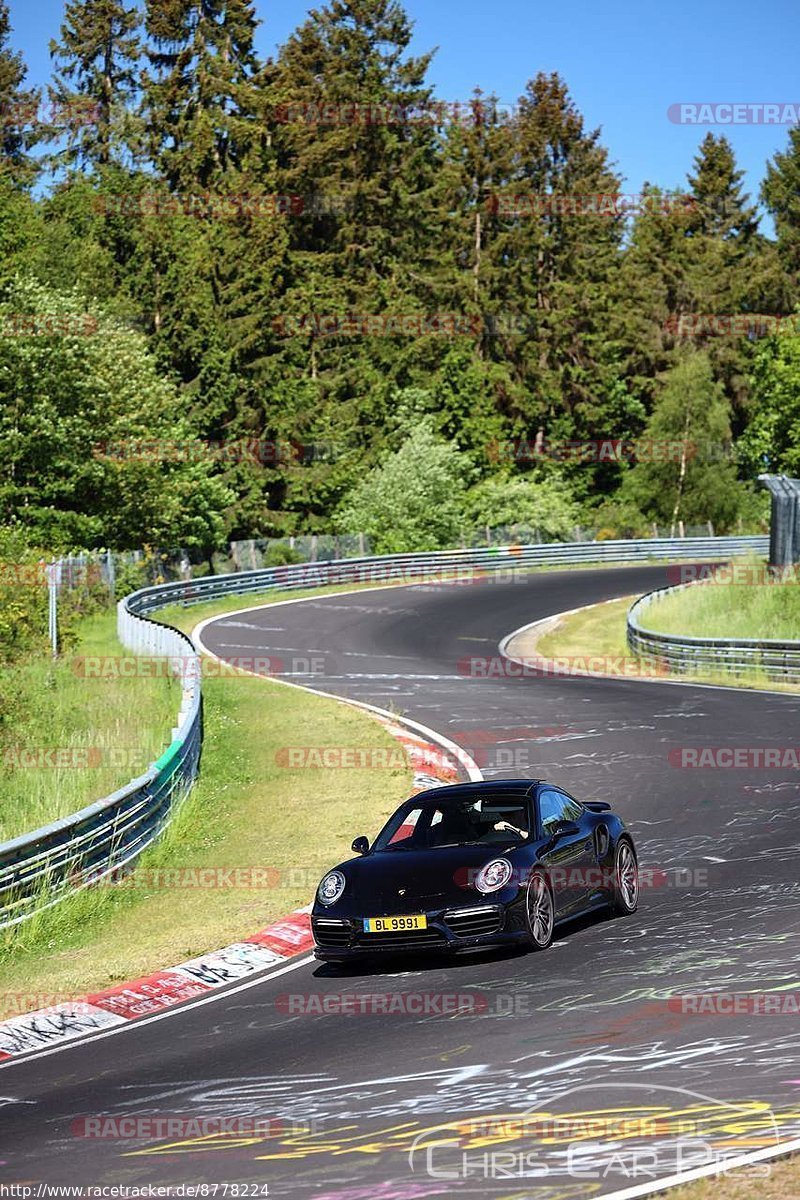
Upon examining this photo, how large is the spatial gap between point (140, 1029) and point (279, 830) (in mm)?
8066

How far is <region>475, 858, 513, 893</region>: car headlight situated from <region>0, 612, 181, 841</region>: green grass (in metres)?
7.99

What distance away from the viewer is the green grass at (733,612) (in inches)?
1559

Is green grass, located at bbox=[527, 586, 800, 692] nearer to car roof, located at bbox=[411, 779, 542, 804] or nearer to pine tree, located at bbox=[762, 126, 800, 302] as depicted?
car roof, located at bbox=[411, 779, 542, 804]

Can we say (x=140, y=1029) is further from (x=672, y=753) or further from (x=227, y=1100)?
(x=672, y=753)

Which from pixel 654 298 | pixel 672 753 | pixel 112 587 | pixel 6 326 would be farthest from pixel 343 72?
pixel 672 753

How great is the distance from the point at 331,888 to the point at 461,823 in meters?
1.31

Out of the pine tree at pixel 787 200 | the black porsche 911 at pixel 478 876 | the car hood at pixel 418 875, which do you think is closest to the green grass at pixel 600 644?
the black porsche 911 at pixel 478 876

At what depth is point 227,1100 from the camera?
28.7ft

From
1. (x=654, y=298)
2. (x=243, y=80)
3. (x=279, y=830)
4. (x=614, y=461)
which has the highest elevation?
(x=243, y=80)

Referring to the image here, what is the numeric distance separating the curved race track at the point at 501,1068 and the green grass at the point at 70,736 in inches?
290

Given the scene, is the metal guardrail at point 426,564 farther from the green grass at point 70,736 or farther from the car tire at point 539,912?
the car tire at point 539,912

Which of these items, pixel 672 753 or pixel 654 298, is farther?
pixel 654 298

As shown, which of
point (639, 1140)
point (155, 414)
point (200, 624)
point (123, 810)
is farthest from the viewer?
point (155, 414)

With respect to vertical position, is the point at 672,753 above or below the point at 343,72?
below
